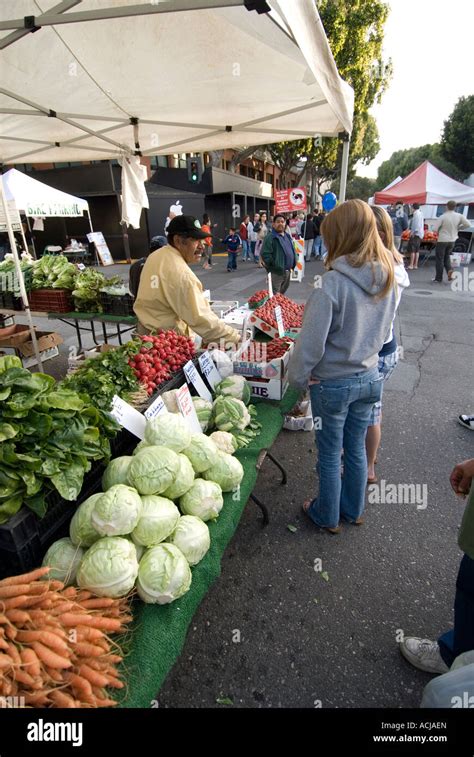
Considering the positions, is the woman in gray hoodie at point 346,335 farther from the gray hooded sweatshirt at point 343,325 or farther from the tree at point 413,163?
the tree at point 413,163

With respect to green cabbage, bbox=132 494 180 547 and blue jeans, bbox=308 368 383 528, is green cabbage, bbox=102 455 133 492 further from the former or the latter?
blue jeans, bbox=308 368 383 528

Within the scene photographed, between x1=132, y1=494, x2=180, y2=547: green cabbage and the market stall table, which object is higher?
x1=132, y1=494, x2=180, y2=547: green cabbage

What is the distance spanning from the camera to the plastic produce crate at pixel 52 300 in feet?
18.9

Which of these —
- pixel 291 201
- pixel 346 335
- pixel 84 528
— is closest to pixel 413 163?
pixel 291 201

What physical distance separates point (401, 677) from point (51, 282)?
6.15m

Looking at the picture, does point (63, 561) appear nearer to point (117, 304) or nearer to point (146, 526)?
point (146, 526)

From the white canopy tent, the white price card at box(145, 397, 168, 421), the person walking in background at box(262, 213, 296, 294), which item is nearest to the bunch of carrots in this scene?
the white price card at box(145, 397, 168, 421)

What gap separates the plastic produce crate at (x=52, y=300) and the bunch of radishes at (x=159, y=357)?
3257mm

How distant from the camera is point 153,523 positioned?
1668 millimetres

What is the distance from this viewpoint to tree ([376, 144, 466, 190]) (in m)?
41.0

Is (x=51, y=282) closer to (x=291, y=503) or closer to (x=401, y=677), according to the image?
(x=291, y=503)

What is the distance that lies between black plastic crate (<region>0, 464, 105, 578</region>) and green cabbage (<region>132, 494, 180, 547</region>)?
0.40 meters

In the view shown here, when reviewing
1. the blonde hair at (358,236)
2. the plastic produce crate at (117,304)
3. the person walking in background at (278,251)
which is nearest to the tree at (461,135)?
the person walking in background at (278,251)
